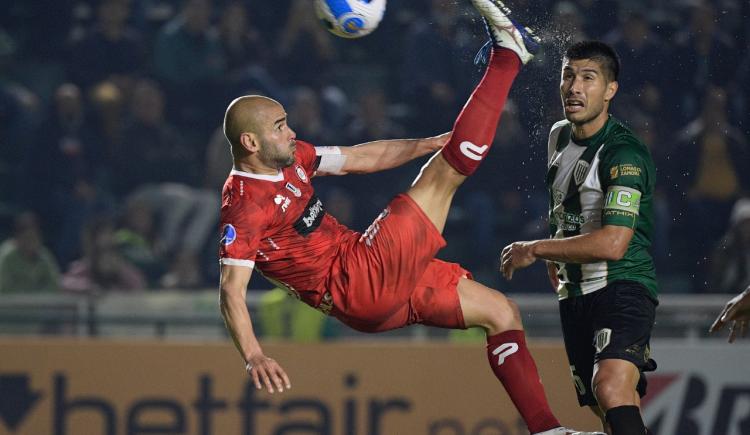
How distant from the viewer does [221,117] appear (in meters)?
10.2

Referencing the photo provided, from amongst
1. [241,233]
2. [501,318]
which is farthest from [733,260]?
[241,233]

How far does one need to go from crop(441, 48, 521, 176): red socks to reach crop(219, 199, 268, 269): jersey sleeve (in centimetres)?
86

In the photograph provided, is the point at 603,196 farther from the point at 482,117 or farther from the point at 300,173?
the point at 300,173

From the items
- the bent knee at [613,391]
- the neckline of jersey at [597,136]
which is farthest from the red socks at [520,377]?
the neckline of jersey at [597,136]

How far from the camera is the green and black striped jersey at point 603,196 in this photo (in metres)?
4.96

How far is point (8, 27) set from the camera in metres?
10.9

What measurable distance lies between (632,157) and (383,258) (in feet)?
3.80

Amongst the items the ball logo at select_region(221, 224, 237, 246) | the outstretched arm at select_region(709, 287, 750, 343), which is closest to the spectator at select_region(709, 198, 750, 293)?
the outstretched arm at select_region(709, 287, 750, 343)

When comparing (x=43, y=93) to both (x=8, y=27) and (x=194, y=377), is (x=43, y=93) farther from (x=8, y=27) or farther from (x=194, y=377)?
(x=194, y=377)

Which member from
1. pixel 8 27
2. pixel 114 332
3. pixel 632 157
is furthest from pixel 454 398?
pixel 8 27

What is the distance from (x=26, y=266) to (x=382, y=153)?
163 inches

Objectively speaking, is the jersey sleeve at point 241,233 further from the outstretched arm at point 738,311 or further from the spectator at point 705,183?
the spectator at point 705,183

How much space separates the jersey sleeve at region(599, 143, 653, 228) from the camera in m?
4.93

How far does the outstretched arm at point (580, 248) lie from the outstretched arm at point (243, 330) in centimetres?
107
